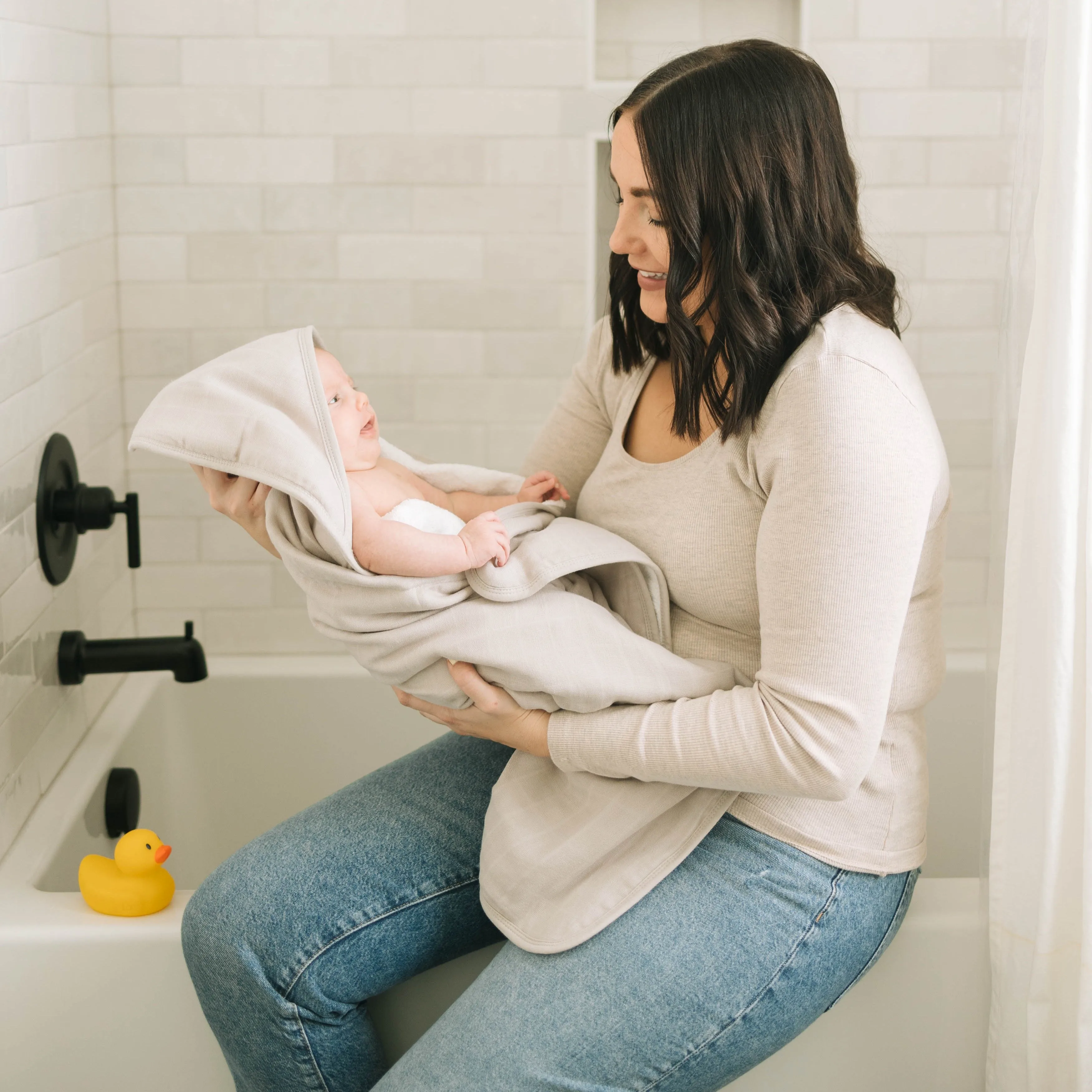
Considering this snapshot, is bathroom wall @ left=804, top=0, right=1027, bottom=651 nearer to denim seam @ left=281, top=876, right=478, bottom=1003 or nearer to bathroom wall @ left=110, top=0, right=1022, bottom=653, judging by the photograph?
bathroom wall @ left=110, top=0, right=1022, bottom=653

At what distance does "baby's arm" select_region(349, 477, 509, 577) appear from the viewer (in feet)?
3.75

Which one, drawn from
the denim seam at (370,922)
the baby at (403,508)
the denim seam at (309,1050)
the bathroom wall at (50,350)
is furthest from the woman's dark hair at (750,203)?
the bathroom wall at (50,350)

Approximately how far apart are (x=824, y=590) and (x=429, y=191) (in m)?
1.22

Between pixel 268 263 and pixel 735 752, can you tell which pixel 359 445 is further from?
pixel 268 263

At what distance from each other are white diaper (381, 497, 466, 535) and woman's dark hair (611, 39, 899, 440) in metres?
0.31

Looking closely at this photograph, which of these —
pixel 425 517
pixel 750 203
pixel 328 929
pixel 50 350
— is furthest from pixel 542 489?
pixel 50 350

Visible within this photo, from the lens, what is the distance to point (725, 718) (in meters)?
1.08

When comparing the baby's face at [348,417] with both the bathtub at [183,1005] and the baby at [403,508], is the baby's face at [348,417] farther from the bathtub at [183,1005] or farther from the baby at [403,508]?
the bathtub at [183,1005]

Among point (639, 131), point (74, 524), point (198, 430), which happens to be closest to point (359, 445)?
point (198, 430)

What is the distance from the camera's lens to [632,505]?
1242 mm

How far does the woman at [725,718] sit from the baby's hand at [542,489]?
0.46 ft

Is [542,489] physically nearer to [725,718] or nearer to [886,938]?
[725,718]

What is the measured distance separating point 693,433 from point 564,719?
12.3 inches

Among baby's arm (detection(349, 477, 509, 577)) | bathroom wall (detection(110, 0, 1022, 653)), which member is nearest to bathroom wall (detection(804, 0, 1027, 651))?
bathroom wall (detection(110, 0, 1022, 653))
